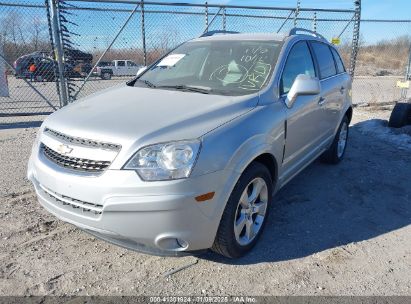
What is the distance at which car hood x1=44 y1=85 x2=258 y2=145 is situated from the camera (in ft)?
8.12

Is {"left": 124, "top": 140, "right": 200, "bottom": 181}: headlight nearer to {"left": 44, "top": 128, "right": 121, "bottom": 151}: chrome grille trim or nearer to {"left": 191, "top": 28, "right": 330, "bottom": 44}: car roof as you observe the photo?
{"left": 44, "top": 128, "right": 121, "bottom": 151}: chrome grille trim

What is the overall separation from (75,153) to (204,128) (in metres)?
0.92

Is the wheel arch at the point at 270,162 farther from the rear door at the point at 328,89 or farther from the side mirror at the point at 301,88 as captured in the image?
the rear door at the point at 328,89

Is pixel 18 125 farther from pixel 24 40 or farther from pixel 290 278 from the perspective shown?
pixel 290 278

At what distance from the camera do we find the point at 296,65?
381cm

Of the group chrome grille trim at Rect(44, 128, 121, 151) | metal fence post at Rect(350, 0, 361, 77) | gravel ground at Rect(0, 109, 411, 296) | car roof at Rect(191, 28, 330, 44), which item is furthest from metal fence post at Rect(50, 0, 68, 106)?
metal fence post at Rect(350, 0, 361, 77)

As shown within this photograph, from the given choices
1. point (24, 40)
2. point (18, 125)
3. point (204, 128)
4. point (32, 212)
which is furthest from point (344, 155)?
point (24, 40)

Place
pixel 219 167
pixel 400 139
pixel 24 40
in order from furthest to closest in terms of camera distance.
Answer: pixel 24 40 < pixel 400 139 < pixel 219 167

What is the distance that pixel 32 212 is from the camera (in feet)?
12.2

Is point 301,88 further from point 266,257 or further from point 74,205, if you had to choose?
point 74,205

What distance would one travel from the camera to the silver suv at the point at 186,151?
7.73 feet

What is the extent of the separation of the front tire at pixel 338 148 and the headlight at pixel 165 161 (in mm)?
3365

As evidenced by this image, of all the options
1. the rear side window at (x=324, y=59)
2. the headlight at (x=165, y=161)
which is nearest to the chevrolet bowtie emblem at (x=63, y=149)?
the headlight at (x=165, y=161)

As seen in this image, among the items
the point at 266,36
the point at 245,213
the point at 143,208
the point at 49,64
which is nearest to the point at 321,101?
the point at 266,36
